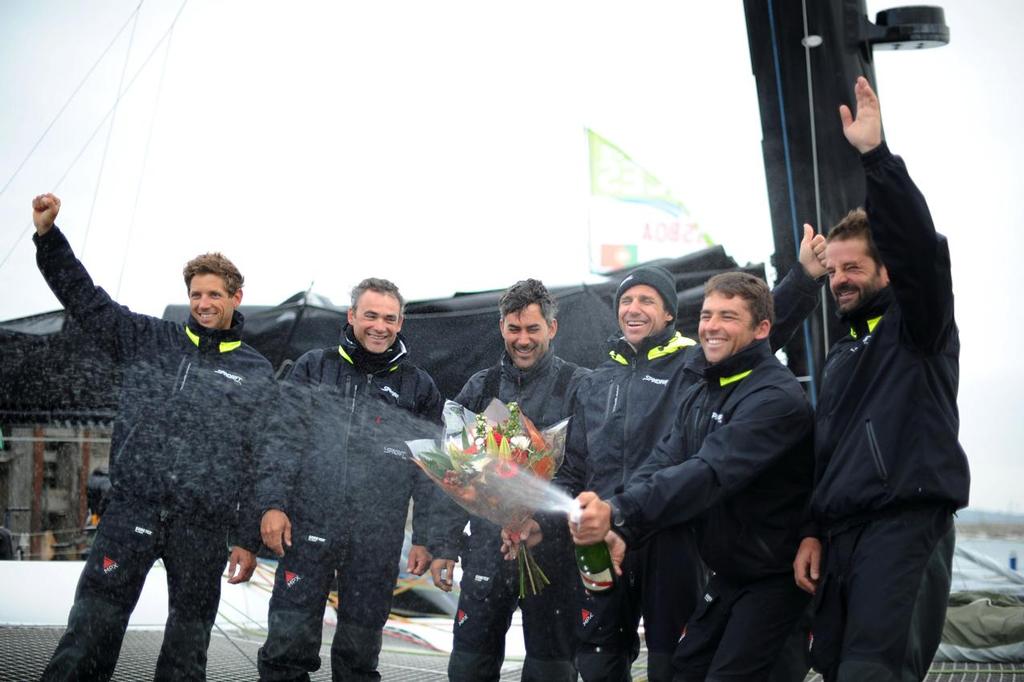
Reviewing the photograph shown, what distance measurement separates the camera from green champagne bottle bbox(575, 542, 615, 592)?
2984mm

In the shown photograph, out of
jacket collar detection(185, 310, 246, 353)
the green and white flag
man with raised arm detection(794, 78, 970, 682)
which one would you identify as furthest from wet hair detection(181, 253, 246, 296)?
the green and white flag

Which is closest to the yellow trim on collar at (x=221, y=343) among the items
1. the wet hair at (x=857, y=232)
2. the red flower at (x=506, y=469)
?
the red flower at (x=506, y=469)

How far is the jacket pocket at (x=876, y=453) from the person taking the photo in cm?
255

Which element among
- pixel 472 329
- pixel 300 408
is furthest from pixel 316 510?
pixel 472 329

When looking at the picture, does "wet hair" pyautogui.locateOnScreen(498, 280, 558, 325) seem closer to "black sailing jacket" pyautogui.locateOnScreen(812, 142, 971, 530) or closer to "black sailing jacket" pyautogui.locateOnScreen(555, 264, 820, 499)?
"black sailing jacket" pyautogui.locateOnScreen(555, 264, 820, 499)

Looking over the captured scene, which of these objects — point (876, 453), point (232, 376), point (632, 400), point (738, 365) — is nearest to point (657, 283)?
point (632, 400)

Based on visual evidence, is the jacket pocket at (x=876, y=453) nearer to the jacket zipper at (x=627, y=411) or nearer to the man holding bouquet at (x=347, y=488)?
the jacket zipper at (x=627, y=411)

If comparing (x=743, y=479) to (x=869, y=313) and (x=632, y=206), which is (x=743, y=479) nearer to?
(x=869, y=313)

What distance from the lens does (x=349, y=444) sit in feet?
12.9

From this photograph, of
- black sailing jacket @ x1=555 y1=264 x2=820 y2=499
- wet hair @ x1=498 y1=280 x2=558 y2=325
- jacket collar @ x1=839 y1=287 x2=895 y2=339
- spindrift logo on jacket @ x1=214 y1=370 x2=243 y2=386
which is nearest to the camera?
jacket collar @ x1=839 y1=287 x2=895 y2=339

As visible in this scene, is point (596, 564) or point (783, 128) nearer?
point (596, 564)

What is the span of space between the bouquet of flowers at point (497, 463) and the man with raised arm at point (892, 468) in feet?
2.98

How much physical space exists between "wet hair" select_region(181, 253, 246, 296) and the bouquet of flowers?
41.8 inches

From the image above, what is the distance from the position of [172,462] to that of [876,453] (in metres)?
2.45
